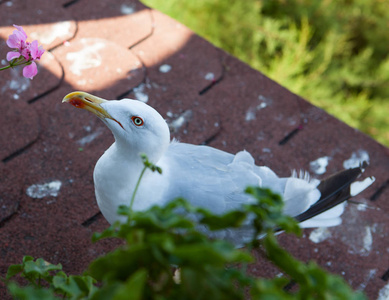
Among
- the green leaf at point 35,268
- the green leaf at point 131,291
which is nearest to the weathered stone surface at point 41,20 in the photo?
the green leaf at point 35,268

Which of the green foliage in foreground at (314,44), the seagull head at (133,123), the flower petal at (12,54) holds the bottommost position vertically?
the green foliage in foreground at (314,44)

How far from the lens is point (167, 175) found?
1449mm

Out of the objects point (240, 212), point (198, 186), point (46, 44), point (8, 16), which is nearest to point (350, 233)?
point (198, 186)

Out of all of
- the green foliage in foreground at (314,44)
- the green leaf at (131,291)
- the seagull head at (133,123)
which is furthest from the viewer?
the green foliage in foreground at (314,44)

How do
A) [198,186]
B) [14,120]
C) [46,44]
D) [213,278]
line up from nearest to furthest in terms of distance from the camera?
[213,278], [198,186], [14,120], [46,44]

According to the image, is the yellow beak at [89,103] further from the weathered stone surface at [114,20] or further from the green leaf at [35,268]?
the weathered stone surface at [114,20]

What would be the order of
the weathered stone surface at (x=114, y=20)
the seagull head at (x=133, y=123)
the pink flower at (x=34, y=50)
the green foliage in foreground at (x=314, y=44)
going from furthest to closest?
1. the green foliage in foreground at (x=314, y=44)
2. the weathered stone surface at (x=114, y=20)
3. the seagull head at (x=133, y=123)
4. the pink flower at (x=34, y=50)

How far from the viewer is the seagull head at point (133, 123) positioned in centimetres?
132

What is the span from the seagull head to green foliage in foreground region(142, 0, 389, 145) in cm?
208

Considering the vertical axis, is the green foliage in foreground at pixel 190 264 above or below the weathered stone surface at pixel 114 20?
above

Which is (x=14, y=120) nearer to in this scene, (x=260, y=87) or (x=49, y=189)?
(x=49, y=189)

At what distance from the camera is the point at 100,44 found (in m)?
2.29

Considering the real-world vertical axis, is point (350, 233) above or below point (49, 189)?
below

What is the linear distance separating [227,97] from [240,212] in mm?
1633
